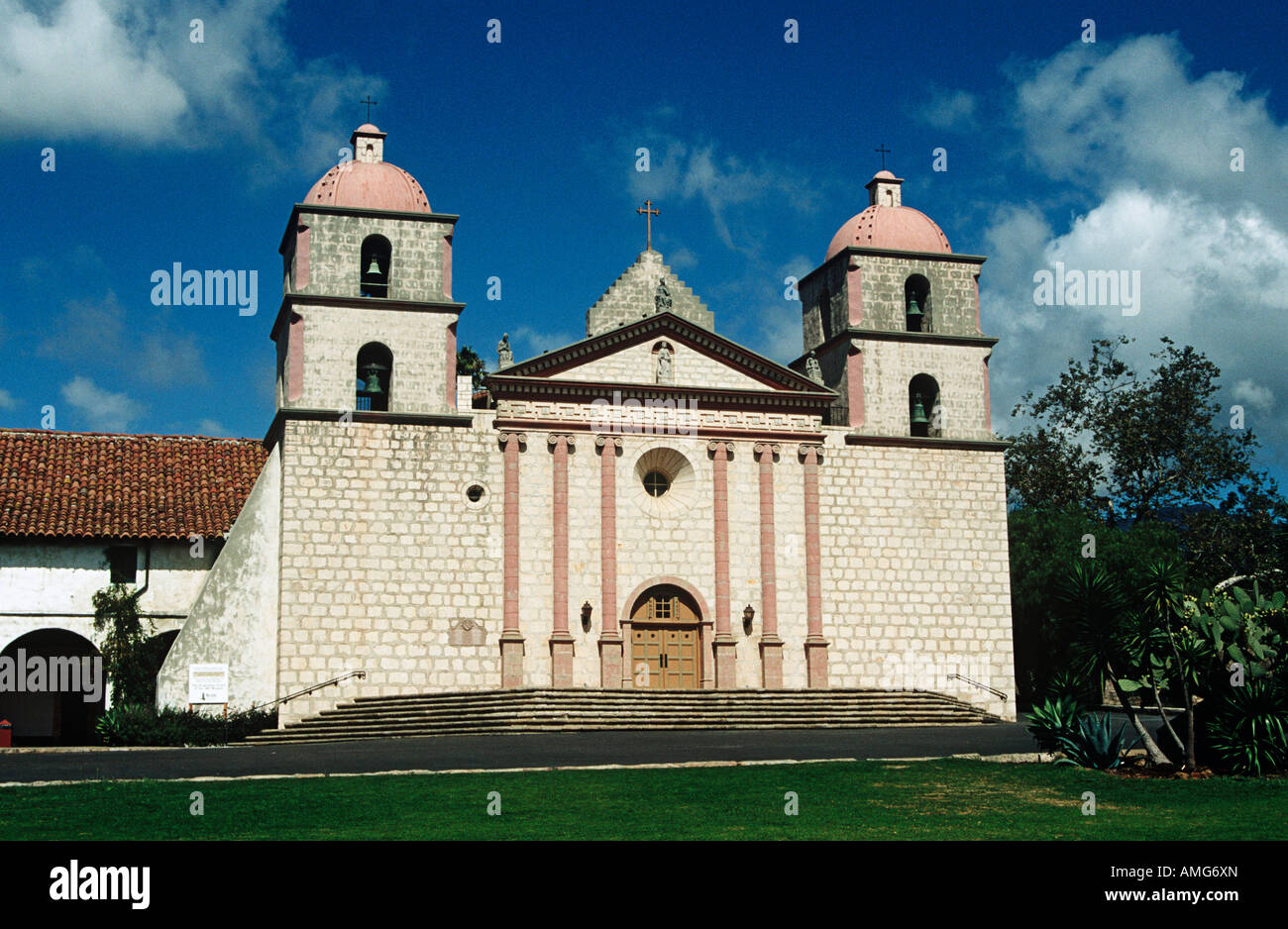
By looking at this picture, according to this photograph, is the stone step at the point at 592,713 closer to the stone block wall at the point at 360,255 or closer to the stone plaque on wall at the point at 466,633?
A: the stone plaque on wall at the point at 466,633

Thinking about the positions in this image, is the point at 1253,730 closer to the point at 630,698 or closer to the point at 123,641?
the point at 630,698

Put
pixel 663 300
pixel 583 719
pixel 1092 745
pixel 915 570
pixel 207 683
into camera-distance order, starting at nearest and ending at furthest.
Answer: pixel 1092 745, pixel 583 719, pixel 207 683, pixel 915 570, pixel 663 300

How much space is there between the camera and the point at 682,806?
1508cm

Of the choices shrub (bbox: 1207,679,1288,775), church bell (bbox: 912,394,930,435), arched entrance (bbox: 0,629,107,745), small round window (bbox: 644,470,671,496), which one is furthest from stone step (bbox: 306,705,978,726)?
shrub (bbox: 1207,679,1288,775)

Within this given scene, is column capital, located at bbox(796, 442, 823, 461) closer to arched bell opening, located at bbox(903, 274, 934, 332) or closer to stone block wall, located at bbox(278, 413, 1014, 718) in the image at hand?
stone block wall, located at bbox(278, 413, 1014, 718)

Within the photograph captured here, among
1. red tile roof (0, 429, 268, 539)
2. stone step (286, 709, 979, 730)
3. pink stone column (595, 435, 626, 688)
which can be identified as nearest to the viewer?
stone step (286, 709, 979, 730)

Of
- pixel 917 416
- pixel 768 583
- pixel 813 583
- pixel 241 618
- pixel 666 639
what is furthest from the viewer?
pixel 917 416

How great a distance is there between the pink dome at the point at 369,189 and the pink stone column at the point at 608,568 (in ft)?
24.6

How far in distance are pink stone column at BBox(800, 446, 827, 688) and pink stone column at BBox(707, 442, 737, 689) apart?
1.91 m

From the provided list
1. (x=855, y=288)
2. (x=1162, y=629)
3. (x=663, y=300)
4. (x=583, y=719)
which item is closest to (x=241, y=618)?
(x=583, y=719)

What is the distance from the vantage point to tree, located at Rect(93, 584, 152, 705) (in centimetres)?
3108

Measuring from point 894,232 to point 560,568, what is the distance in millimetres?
12881

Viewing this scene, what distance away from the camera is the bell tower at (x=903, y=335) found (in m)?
36.0

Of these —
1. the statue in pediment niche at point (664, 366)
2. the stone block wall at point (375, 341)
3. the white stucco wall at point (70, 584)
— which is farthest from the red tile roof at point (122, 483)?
the statue in pediment niche at point (664, 366)
